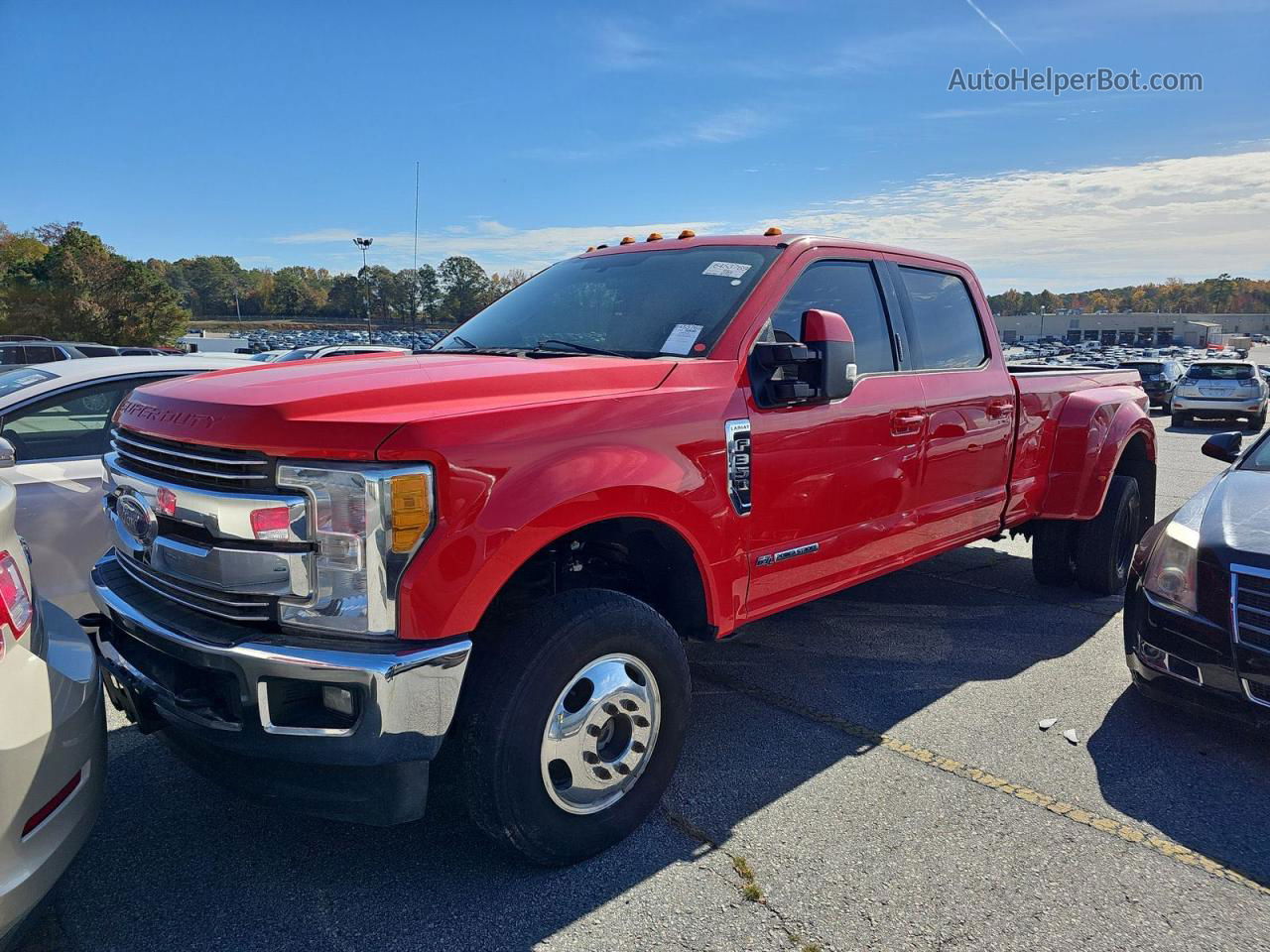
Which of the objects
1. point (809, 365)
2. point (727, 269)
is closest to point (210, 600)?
point (809, 365)

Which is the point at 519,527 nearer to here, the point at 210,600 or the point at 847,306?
the point at 210,600

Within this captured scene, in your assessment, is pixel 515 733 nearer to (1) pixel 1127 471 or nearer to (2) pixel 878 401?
(2) pixel 878 401

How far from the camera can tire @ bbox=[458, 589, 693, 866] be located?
95.7 inches

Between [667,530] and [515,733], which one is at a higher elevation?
[667,530]

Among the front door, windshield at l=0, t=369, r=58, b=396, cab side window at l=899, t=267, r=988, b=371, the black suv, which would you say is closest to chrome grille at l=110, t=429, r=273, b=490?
the front door

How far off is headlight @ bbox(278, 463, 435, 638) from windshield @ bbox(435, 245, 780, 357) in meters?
1.26

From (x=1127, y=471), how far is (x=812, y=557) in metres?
3.56

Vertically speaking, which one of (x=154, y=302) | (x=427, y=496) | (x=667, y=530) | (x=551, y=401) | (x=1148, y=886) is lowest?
(x=1148, y=886)

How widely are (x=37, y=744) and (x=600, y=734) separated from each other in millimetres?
1469

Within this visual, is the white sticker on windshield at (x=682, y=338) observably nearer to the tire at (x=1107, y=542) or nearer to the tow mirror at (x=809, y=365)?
the tow mirror at (x=809, y=365)

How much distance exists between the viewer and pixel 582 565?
124 inches

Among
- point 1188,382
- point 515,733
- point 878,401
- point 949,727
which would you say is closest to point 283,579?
point 515,733

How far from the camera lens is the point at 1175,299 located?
17275cm

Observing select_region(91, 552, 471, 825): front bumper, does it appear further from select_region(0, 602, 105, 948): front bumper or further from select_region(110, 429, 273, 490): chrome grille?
select_region(110, 429, 273, 490): chrome grille
